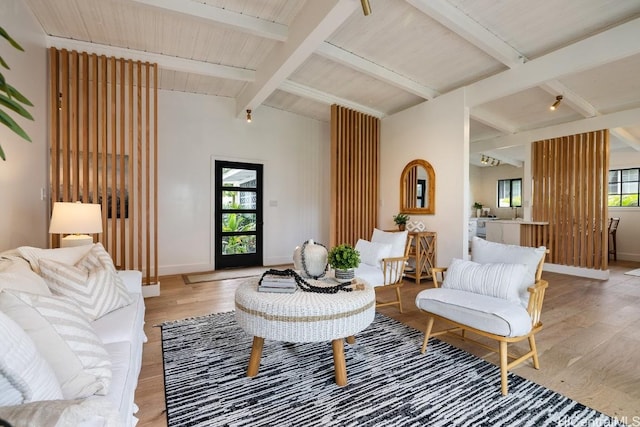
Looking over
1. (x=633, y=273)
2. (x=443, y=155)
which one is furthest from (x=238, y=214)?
(x=633, y=273)

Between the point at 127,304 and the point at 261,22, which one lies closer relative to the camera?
the point at 127,304

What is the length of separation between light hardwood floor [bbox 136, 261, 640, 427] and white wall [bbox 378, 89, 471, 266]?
2.99 ft

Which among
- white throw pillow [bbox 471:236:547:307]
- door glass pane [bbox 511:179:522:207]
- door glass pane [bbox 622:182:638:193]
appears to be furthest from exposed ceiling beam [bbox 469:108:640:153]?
white throw pillow [bbox 471:236:547:307]

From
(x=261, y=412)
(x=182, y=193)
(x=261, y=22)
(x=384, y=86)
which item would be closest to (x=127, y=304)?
(x=261, y=412)

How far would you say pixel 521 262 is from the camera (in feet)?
7.55

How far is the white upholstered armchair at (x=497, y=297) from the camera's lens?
1943 mm

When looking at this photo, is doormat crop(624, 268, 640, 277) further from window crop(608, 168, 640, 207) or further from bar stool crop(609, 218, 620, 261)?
window crop(608, 168, 640, 207)

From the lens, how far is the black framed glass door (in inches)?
223

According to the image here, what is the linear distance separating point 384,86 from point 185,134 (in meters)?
3.48

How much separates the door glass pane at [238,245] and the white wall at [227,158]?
Answer: 0.90 ft

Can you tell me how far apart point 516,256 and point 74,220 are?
12.9 ft

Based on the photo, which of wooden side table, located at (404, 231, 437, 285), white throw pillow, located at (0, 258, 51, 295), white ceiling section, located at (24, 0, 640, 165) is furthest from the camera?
wooden side table, located at (404, 231, 437, 285)

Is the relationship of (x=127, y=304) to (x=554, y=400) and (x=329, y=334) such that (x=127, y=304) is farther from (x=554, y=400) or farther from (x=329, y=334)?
(x=554, y=400)

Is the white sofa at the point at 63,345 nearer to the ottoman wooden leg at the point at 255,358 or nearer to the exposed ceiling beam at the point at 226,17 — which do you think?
the ottoman wooden leg at the point at 255,358
